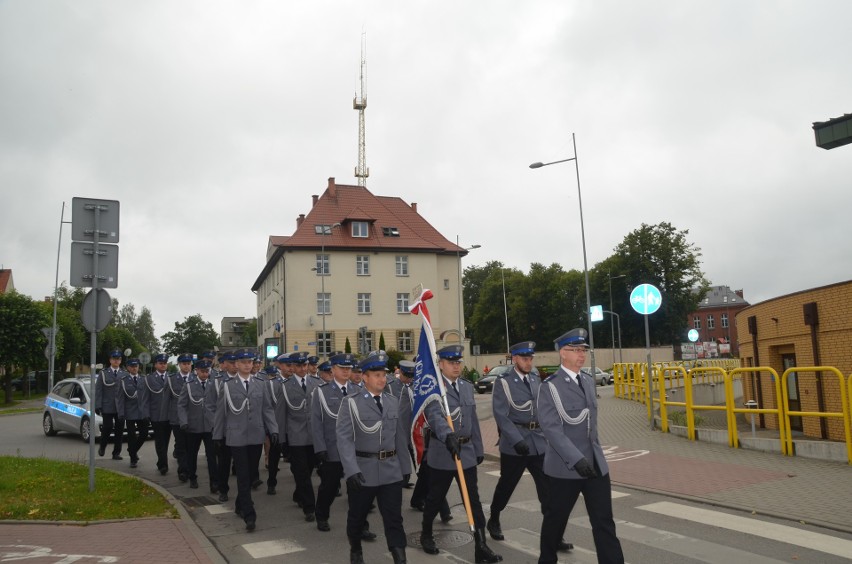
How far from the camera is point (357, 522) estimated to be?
6.09 m

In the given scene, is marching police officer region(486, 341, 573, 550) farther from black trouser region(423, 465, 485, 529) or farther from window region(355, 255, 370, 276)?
window region(355, 255, 370, 276)

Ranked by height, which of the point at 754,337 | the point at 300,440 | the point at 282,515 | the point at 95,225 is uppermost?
the point at 95,225

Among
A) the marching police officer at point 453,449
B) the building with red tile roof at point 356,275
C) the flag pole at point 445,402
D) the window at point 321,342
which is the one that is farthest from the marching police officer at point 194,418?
Answer: the window at point 321,342

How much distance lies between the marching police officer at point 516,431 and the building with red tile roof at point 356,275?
4361 centimetres

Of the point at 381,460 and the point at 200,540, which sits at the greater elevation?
the point at 381,460

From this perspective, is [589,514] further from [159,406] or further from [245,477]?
[159,406]

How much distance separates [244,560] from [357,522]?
1.38 metres

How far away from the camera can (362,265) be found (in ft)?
177

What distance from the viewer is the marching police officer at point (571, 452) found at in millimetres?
5094

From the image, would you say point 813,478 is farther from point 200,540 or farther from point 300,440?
point 200,540

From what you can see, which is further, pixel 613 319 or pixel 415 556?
pixel 613 319

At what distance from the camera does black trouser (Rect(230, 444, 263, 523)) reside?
778 centimetres

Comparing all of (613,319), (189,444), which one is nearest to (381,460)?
(189,444)

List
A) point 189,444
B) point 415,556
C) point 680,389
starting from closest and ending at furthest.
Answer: point 415,556 < point 189,444 < point 680,389
